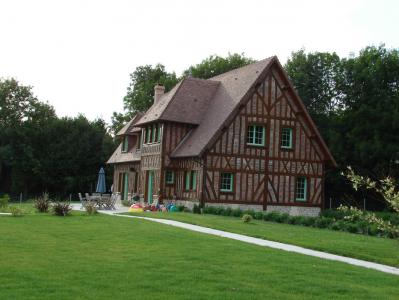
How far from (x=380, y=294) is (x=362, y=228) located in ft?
36.0

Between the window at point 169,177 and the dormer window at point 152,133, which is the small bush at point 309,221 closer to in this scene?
the window at point 169,177

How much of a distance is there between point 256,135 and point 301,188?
161 inches

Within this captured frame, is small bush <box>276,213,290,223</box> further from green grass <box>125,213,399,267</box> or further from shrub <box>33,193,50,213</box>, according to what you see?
shrub <box>33,193,50,213</box>

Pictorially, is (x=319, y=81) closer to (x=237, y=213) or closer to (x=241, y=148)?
(x=241, y=148)

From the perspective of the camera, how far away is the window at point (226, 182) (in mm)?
29016

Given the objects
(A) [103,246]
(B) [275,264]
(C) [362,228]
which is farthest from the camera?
(C) [362,228]

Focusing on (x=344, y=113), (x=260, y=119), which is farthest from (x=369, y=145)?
(x=260, y=119)

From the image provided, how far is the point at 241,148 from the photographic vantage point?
29.6m

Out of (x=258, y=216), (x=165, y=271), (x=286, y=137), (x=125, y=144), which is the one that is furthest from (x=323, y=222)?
(x=125, y=144)

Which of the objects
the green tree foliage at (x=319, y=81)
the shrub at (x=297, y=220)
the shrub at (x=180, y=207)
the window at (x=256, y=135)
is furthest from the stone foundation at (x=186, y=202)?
the green tree foliage at (x=319, y=81)

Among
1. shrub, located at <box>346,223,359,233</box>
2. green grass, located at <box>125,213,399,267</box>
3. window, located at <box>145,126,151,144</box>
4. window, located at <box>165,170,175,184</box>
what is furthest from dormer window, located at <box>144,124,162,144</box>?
shrub, located at <box>346,223,359,233</box>

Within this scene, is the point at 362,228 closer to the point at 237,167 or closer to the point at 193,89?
the point at 237,167

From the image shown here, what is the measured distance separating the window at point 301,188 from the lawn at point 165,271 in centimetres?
1778

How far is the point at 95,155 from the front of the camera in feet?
164
